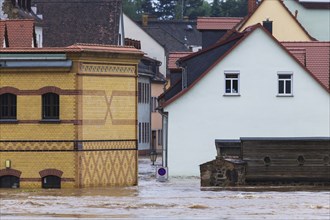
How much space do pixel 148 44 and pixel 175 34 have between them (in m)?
25.2

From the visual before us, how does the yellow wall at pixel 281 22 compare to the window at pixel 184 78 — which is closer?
the window at pixel 184 78

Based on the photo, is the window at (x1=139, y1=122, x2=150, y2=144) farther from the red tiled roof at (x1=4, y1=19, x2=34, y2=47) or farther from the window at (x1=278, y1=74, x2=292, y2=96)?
the window at (x1=278, y1=74, x2=292, y2=96)

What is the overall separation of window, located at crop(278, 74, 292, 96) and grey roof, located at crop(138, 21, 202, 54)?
60.8m

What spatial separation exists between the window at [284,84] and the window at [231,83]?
2074 mm

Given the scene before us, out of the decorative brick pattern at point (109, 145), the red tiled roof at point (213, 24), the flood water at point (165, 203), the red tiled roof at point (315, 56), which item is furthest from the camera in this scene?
the red tiled roof at point (213, 24)

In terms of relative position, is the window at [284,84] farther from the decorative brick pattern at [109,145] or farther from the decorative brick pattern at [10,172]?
the decorative brick pattern at [10,172]

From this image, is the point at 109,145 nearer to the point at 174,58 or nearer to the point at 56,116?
the point at 56,116

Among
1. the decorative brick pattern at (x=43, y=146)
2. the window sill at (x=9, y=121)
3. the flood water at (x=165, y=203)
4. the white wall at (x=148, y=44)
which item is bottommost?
the flood water at (x=165, y=203)

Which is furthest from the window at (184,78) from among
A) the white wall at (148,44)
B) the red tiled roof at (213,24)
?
the white wall at (148,44)

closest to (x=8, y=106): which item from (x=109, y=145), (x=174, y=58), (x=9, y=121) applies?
(x=9, y=121)

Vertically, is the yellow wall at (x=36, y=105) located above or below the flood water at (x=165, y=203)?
above

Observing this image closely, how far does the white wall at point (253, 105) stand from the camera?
66375 mm

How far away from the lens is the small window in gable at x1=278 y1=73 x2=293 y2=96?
6681 centimetres

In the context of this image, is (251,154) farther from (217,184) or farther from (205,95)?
(205,95)
